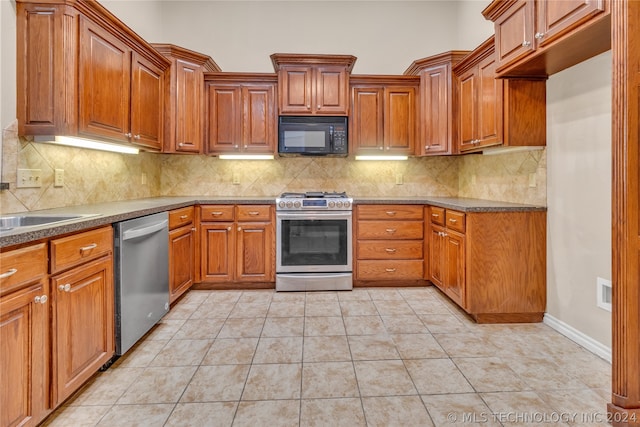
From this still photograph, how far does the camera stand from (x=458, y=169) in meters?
4.32

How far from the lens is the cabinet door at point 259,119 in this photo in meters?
3.85

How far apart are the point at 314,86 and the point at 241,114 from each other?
32.3 inches

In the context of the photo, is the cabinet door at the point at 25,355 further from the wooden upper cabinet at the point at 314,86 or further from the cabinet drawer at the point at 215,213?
the wooden upper cabinet at the point at 314,86

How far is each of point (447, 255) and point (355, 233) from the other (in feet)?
2.99

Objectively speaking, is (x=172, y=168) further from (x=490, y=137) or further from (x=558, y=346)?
(x=558, y=346)

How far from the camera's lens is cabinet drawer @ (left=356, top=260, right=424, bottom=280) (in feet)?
12.1

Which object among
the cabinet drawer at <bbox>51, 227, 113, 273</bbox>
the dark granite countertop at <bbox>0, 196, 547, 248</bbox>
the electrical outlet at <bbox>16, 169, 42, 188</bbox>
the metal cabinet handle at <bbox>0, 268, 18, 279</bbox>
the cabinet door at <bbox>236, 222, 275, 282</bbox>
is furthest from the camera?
the cabinet door at <bbox>236, 222, 275, 282</bbox>

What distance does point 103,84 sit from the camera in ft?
8.16

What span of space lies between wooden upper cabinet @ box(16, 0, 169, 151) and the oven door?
1713mm

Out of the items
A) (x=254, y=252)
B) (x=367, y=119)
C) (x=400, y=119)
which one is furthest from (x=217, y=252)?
(x=400, y=119)

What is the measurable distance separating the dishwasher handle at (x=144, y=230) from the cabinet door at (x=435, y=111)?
2678 millimetres

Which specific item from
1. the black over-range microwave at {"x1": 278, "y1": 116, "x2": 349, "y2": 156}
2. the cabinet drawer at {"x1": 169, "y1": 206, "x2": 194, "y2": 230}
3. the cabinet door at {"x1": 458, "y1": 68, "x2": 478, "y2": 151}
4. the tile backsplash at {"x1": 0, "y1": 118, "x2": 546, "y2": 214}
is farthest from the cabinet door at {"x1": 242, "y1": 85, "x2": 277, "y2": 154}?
the cabinet door at {"x1": 458, "y1": 68, "x2": 478, "y2": 151}

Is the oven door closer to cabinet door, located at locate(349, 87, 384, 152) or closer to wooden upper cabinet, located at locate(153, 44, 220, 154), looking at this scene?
cabinet door, located at locate(349, 87, 384, 152)

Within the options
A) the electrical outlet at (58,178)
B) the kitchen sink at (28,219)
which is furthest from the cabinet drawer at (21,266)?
the electrical outlet at (58,178)
